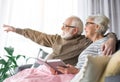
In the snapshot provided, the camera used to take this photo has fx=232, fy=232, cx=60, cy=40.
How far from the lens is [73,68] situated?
66.0 inches

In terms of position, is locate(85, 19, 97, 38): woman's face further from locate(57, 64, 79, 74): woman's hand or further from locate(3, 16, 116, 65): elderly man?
locate(57, 64, 79, 74): woman's hand

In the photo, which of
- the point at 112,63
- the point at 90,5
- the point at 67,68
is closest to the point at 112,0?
the point at 90,5

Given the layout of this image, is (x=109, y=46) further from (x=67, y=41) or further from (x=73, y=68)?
(x=67, y=41)

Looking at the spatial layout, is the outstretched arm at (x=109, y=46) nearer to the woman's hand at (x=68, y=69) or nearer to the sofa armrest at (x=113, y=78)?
the woman's hand at (x=68, y=69)

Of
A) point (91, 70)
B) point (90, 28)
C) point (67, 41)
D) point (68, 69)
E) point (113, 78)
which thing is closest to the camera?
point (113, 78)

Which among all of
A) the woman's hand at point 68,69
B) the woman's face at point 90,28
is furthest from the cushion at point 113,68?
the woman's face at point 90,28

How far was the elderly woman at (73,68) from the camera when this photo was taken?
5.16ft

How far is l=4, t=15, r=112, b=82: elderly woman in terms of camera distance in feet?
5.16

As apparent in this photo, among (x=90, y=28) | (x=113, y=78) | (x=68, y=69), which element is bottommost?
(x=68, y=69)

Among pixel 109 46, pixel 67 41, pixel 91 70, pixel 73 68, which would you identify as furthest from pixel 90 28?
pixel 91 70

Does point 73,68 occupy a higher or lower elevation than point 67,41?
lower

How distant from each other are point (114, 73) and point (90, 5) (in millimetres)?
2905

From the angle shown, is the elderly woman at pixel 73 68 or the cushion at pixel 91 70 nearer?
the cushion at pixel 91 70

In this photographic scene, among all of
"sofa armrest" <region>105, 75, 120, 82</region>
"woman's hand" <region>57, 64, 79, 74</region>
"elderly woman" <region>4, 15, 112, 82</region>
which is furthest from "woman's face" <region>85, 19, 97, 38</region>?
"sofa armrest" <region>105, 75, 120, 82</region>
